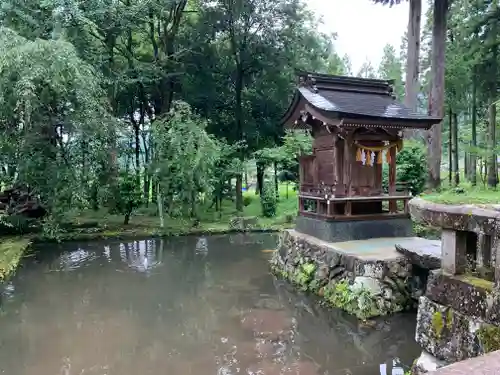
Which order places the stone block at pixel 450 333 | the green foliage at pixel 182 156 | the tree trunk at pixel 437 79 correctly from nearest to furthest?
the stone block at pixel 450 333
the tree trunk at pixel 437 79
the green foliage at pixel 182 156

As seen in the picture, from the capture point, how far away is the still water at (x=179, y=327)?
17.1 ft

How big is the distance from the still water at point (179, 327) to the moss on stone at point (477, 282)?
2.82 m

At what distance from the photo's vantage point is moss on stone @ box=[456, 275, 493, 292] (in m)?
2.46

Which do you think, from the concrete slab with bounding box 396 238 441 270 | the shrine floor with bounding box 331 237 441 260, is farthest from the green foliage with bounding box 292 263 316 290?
the concrete slab with bounding box 396 238 441 270

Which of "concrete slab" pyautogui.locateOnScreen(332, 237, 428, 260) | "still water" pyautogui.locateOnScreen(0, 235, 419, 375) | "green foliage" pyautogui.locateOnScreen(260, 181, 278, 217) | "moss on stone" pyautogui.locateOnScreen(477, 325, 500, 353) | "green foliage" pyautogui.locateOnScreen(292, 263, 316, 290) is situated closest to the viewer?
"moss on stone" pyautogui.locateOnScreen(477, 325, 500, 353)

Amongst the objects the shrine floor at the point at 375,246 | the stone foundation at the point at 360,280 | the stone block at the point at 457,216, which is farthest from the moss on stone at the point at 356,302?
the stone block at the point at 457,216

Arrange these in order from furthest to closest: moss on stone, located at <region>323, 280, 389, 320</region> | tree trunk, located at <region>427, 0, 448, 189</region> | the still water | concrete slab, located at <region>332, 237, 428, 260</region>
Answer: tree trunk, located at <region>427, 0, 448, 189</region>
concrete slab, located at <region>332, 237, 428, 260</region>
moss on stone, located at <region>323, 280, 389, 320</region>
the still water

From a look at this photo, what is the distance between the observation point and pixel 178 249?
41.4 ft

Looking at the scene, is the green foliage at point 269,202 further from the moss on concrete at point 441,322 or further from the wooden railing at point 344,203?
the moss on concrete at point 441,322

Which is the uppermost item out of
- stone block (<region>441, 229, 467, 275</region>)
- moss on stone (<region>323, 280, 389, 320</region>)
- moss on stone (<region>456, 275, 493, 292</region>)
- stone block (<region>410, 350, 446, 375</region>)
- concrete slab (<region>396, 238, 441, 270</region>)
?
stone block (<region>441, 229, 467, 275</region>)

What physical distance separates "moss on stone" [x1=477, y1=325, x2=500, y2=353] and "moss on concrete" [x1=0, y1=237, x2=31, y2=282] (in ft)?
30.9

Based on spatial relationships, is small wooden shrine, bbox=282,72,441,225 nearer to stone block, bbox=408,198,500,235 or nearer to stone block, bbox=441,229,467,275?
stone block, bbox=408,198,500,235

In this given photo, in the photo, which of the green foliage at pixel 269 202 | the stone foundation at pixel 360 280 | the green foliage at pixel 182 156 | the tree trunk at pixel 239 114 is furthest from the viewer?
the tree trunk at pixel 239 114

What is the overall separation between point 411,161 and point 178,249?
27.7ft
